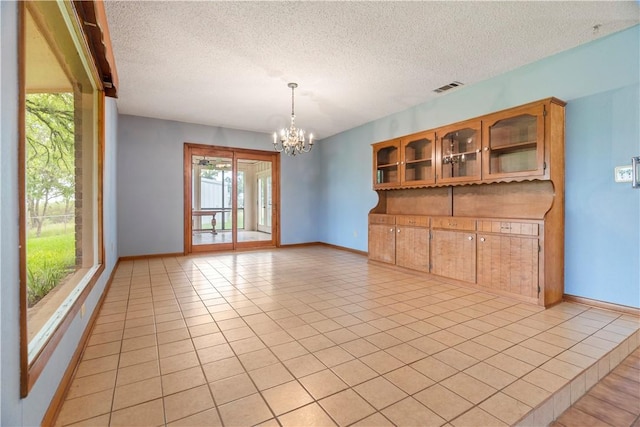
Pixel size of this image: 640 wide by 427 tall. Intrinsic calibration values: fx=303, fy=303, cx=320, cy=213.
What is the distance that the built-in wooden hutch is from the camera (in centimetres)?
329

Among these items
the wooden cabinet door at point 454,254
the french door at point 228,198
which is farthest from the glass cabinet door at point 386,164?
the french door at point 228,198

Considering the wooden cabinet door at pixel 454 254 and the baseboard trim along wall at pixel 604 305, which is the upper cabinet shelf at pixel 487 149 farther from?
the baseboard trim along wall at pixel 604 305

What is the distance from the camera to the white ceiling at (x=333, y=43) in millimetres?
2703

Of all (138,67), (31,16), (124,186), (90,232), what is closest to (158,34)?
(138,67)

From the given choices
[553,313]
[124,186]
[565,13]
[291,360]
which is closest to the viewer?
[291,360]

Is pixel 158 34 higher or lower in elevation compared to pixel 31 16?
higher

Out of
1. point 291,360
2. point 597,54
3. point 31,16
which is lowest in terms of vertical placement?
point 291,360

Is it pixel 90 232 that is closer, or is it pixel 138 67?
pixel 90 232

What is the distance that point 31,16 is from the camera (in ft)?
5.15

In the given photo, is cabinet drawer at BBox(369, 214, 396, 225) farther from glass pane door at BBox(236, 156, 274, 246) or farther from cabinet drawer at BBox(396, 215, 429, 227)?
glass pane door at BBox(236, 156, 274, 246)

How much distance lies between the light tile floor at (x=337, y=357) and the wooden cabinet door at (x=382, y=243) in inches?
50.8

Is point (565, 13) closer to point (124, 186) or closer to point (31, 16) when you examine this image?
point (31, 16)

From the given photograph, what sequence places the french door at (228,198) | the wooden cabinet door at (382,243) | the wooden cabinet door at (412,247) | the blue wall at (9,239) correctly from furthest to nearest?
1. the french door at (228,198)
2. the wooden cabinet door at (382,243)
3. the wooden cabinet door at (412,247)
4. the blue wall at (9,239)

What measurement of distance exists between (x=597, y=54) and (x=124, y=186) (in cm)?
726
